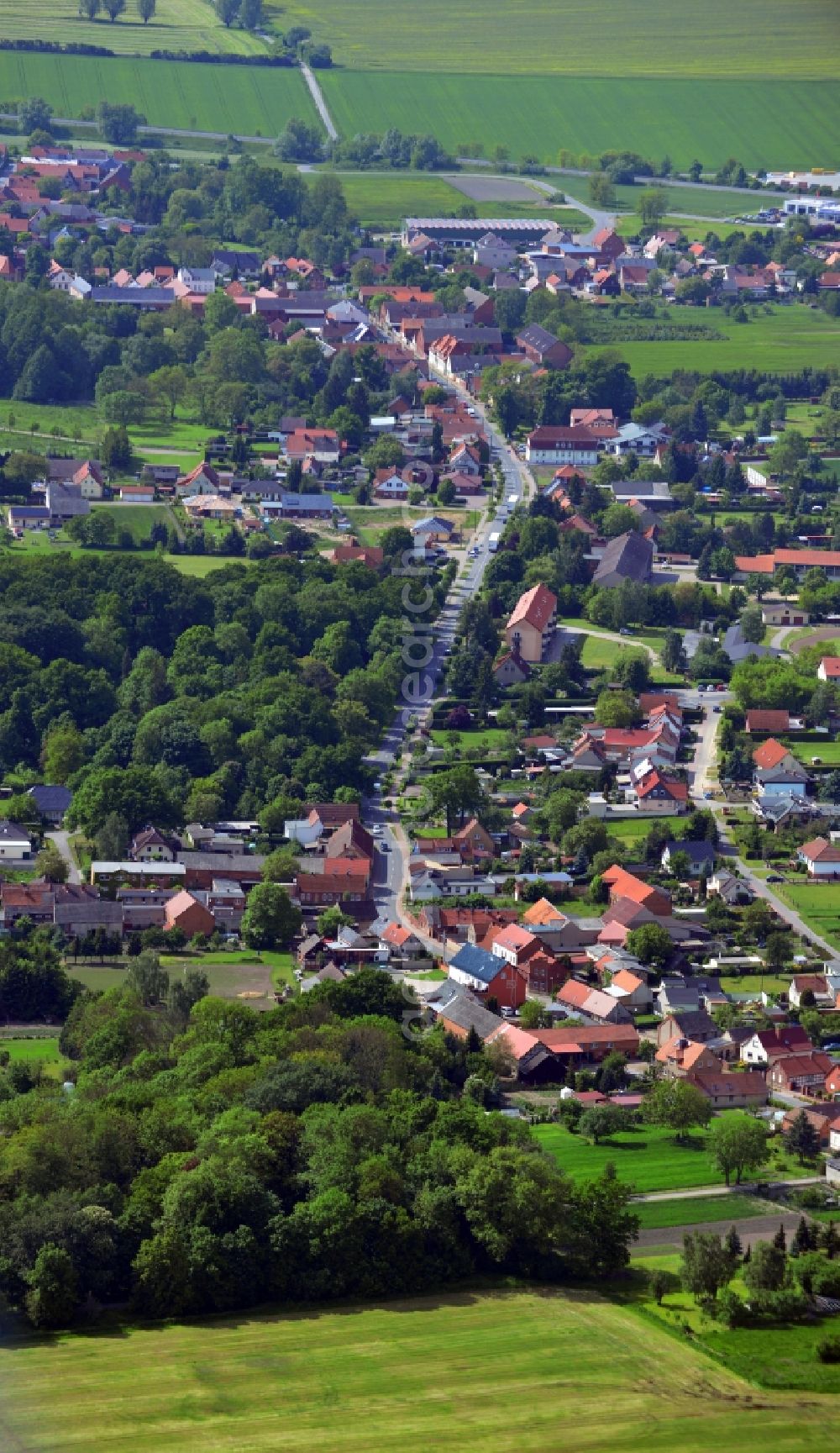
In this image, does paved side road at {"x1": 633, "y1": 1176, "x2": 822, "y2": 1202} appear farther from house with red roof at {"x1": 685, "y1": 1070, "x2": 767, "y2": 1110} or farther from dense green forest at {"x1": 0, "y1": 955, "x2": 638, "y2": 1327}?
house with red roof at {"x1": 685, "y1": 1070, "x2": 767, "y2": 1110}

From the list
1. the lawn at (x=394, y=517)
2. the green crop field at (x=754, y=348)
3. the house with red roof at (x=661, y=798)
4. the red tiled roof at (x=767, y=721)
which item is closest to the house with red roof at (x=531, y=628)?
the red tiled roof at (x=767, y=721)

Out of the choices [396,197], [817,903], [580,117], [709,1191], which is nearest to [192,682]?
[817,903]

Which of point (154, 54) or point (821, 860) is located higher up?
point (154, 54)

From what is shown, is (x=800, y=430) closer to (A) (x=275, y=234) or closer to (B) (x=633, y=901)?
(A) (x=275, y=234)

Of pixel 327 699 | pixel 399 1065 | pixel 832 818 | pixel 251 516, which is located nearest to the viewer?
pixel 399 1065

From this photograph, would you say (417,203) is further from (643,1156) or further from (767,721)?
(643,1156)

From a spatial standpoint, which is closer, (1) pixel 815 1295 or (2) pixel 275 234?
(1) pixel 815 1295

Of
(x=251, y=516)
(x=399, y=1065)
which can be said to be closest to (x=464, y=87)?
(x=251, y=516)
